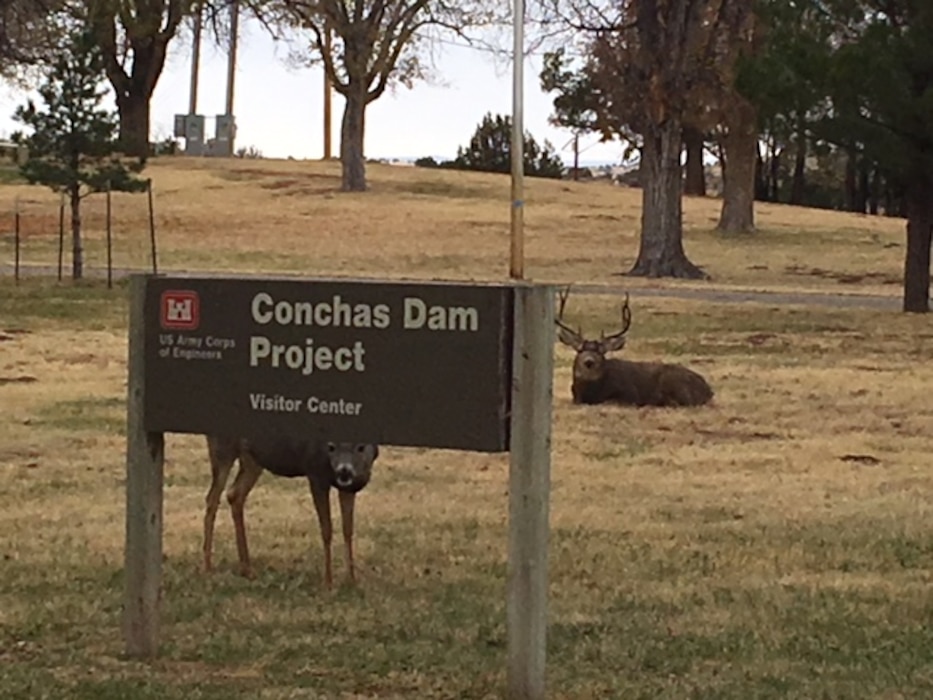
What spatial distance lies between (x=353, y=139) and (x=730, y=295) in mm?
24624

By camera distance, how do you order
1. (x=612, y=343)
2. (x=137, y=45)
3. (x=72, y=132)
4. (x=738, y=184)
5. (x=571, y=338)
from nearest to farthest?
(x=612, y=343) < (x=571, y=338) < (x=72, y=132) < (x=738, y=184) < (x=137, y=45)

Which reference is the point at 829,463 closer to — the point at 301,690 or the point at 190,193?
the point at 301,690

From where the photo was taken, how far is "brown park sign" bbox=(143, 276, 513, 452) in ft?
21.1

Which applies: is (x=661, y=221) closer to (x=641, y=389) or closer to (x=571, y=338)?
(x=571, y=338)

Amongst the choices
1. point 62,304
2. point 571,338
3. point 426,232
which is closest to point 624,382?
point 571,338

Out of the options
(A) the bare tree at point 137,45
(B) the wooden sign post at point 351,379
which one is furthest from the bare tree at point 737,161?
(B) the wooden sign post at point 351,379

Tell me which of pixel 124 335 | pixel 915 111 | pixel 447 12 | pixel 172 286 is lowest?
pixel 124 335

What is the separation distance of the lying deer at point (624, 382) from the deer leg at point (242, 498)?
7977mm

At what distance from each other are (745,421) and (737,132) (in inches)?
1333

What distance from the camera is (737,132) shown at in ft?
160

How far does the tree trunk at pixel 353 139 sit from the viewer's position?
54875 millimetres

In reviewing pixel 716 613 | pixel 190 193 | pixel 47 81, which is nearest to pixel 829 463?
pixel 716 613

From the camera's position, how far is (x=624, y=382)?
17.0 m

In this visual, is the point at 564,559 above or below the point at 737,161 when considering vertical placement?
below
